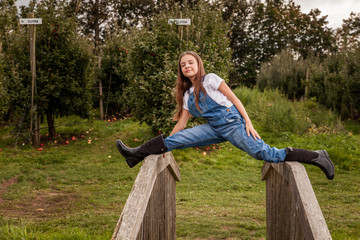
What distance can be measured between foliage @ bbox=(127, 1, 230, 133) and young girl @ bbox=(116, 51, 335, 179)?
4.79 m

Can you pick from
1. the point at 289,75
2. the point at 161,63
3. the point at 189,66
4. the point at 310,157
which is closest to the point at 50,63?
the point at 161,63

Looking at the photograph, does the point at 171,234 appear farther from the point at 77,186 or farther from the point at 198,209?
the point at 77,186

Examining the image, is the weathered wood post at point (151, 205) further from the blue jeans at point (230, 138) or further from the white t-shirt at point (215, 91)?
the white t-shirt at point (215, 91)

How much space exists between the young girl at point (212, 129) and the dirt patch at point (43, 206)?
2698 mm

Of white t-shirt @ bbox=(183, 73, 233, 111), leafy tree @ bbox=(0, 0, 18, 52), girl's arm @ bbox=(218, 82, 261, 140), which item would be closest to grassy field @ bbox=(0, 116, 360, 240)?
girl's arm @ bbox=(218, 82, 261, 140)

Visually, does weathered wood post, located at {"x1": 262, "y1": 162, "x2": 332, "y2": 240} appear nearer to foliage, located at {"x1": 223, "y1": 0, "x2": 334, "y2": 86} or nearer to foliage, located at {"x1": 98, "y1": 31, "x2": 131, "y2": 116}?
foliage, located at {"x1": 98, "y1": 31, "x2": 131, "y2": 116}

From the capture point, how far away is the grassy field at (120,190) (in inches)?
163

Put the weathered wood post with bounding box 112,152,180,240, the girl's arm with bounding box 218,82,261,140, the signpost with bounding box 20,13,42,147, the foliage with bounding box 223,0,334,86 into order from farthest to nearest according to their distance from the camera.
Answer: the foliage with bounding box 223,0,334,86 < the signpost with bounding box 20,13,42,147 < the girl's arm with bounding box 218,82,261,140 < the weathered wood post with bounding box 112,152,180,240

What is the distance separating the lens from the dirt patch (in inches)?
189

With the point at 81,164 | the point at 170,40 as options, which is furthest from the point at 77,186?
the point at 170,40

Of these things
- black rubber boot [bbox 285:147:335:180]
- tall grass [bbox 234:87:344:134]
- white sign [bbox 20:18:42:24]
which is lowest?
tall grass [bbox 234:87:344:134]

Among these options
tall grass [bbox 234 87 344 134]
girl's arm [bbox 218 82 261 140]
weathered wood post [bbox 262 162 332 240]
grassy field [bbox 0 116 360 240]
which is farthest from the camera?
tall grass [bbox 234 87 344 134]

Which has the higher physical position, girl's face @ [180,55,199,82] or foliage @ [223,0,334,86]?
foliage @ [223,0,334,86]

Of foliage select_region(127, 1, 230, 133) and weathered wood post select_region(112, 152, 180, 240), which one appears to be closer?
weathered wood post select_region(112, 152, 180, 240)
